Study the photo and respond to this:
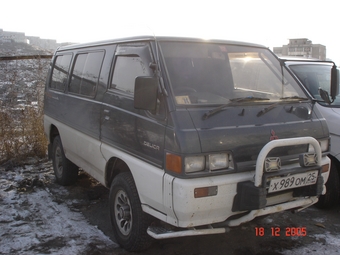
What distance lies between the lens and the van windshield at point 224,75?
3.36 metres

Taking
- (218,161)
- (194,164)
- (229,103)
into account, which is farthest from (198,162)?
(229,103)

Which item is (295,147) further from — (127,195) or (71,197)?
(71,197)

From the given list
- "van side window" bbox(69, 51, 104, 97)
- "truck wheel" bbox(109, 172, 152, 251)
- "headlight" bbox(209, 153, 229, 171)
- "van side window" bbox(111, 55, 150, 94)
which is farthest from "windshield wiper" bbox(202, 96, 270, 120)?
"van side window" bbox(69, 51, 104, 97)

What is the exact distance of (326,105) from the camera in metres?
4.82

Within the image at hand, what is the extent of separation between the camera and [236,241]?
12.6 feet

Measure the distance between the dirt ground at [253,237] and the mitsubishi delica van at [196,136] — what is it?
353 millimetres

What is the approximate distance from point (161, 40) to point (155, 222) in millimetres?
1778

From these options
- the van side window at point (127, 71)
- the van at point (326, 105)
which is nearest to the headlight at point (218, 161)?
the van side window at point (127, 71)

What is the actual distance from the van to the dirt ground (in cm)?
25

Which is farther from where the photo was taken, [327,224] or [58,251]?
[327,224]

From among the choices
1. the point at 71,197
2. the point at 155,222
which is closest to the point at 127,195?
the point at 155,222

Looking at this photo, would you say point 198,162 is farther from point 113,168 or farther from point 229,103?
point 113,168

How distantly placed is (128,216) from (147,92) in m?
1.35
